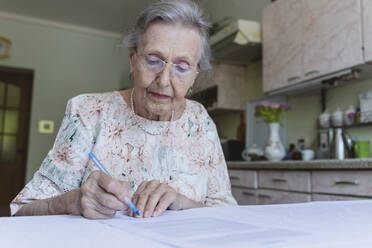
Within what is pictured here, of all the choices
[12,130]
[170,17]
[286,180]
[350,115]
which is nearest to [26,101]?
[12,130]

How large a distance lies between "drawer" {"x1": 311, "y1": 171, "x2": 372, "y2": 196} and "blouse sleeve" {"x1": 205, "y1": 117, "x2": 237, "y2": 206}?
36.7 inches

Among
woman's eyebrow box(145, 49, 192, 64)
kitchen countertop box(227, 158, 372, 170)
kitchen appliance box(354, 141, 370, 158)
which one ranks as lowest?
kitchen countertop box(227, 158, 372, 170)

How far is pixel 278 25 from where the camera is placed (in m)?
2.88

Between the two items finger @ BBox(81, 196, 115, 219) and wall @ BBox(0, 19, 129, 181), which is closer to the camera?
finger @ BBox(81, 196, 115, 219)

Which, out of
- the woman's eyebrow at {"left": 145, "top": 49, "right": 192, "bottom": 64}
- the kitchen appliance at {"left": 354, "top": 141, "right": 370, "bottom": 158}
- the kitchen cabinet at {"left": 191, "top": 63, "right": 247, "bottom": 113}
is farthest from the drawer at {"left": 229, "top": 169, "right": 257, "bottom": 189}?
the woman's eyebrow at {"left": 145, "top": 49, "right": 192, "bottom": 64}

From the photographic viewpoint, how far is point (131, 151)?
1195mm

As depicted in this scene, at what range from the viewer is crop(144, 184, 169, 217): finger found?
0.73m

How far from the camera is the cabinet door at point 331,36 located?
2174 mm

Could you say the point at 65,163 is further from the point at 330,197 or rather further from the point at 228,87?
the point at 228,87

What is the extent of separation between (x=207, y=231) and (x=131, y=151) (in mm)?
716

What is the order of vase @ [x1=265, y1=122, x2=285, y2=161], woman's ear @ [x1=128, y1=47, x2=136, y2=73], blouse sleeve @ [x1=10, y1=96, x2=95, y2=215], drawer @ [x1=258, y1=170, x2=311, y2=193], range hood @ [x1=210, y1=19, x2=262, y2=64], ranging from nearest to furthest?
1. blouse sleeve @ [x1=10, y1=96, x2=95, y2=215]
2. woman's ear @ [x1=128, y1=47, x2=136, y2=73]
3. drawer @ [x1=258, y1=170, x2=311, y2=193]
4. vase @ [x1=265, y1=122, x2=285, y2=161]
5. range hood @ [x1=210, y1=19, x2=262, y2=64]

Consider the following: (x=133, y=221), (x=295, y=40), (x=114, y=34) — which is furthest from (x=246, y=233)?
(x=114, y=34)

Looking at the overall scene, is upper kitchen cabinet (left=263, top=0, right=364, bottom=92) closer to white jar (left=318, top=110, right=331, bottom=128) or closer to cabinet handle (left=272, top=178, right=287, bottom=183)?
white jar (left=318, top=110, right=331, bottom=128)

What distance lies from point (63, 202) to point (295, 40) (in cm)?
234
